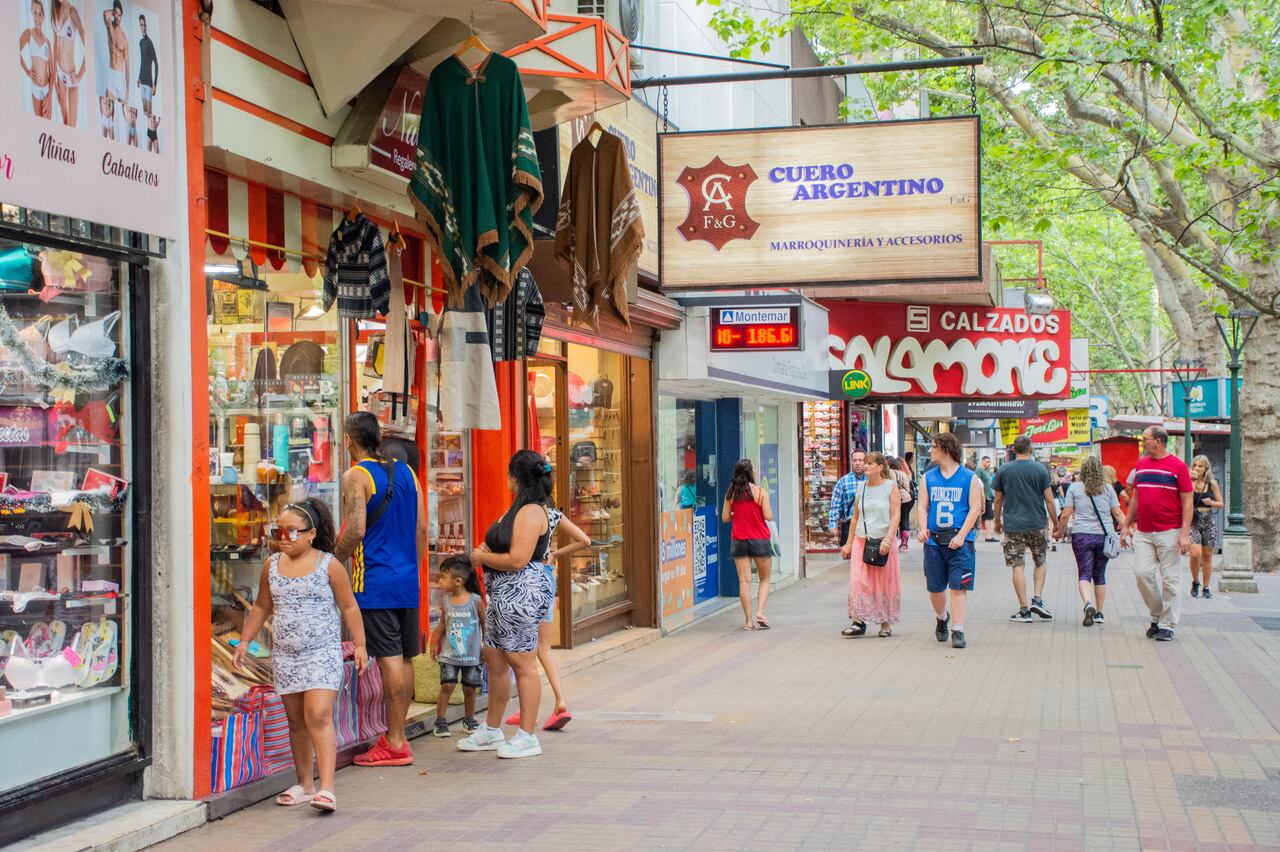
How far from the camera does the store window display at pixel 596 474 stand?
41.6 feet

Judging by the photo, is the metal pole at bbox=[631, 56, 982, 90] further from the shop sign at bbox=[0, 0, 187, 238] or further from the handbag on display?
the handbag on display

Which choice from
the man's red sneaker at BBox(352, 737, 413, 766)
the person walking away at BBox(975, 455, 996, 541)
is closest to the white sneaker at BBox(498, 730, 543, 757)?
the man's red sneaker at BBox(352, 737, 413, 766)

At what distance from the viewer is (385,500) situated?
7.54 meters

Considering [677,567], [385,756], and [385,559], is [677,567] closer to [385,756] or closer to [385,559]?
[385,756]

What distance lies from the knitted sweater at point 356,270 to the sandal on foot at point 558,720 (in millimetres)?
2756

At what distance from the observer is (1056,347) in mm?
23281

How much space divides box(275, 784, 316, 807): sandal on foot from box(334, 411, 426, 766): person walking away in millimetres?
894

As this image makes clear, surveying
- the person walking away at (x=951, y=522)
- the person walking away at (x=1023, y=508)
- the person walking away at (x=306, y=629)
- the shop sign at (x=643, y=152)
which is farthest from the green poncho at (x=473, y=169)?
the person walking away at (x=1023, y=508)

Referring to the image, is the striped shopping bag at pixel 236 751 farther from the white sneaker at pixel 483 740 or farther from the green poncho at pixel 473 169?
the green poncho at pixel 473 169

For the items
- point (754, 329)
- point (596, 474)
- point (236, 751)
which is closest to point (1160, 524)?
point (754, 329)

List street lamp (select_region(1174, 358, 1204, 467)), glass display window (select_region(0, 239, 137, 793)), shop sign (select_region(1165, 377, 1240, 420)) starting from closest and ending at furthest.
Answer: glass display window (select_region(0, 239, 137, 793)) → street lamp (select_region(1174, 358, 1204, 467)) → shop sign (select_region(1165, 377, 1240, 420))

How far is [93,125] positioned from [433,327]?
3.82m

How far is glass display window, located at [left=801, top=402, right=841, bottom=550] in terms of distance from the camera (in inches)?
1012

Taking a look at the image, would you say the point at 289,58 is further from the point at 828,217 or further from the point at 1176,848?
the point at 1176,848
